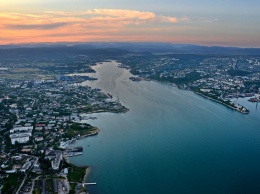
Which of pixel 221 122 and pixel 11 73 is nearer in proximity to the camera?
pixel 221 122

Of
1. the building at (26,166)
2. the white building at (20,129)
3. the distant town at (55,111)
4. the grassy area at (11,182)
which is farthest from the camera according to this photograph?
the white building at (20,129)

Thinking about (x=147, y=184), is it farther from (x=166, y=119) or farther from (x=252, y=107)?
(x=252, y=107)

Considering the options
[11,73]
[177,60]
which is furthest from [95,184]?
[177,60]

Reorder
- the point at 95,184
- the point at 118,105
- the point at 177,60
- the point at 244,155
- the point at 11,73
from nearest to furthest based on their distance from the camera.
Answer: the point at 95,184 → the point at 244,155 → the point at 118,105 → the point at 11,73 → the point at 177,60

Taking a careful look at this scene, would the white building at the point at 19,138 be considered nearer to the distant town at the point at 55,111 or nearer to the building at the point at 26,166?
the distant town at the point at 55,111

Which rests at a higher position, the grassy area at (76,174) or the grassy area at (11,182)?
the grassy area at (76,174)

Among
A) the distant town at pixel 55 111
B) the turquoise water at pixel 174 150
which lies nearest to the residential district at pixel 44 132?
the distant town at pixel 55 111

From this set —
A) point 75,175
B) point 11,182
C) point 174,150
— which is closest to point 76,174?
point 75,175

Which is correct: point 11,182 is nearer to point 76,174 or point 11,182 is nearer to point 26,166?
point 26,166
